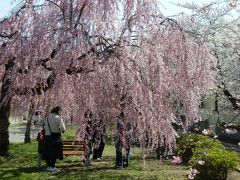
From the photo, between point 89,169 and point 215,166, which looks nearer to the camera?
point 215,166

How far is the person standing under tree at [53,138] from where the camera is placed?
979 cm

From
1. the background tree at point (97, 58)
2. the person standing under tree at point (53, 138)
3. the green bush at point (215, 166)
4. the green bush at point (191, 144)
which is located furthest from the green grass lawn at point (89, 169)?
the background tree at point (97, 58)

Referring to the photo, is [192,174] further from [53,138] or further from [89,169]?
[53,138]

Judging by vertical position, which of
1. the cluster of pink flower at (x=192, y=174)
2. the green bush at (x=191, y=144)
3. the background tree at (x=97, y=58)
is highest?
the background tree at (x=97, y=58)

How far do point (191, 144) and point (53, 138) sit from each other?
16.4 feet

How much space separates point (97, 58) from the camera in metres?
6.62

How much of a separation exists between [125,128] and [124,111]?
458 mm

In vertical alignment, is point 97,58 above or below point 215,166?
above

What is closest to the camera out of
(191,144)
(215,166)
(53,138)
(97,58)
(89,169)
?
(97,58)

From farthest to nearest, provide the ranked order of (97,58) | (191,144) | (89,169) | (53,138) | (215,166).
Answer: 1. (191,144)
2. (89,169)
3. (53,138)
4. (215,166)
5. (97,58)

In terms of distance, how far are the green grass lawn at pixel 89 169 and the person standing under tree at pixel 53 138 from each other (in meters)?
0.35

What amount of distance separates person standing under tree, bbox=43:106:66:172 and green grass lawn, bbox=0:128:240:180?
353mm

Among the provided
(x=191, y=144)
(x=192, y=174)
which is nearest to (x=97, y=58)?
(x=192, y=174)

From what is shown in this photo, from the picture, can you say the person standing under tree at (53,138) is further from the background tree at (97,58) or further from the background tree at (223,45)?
the background tree at (223,45)
